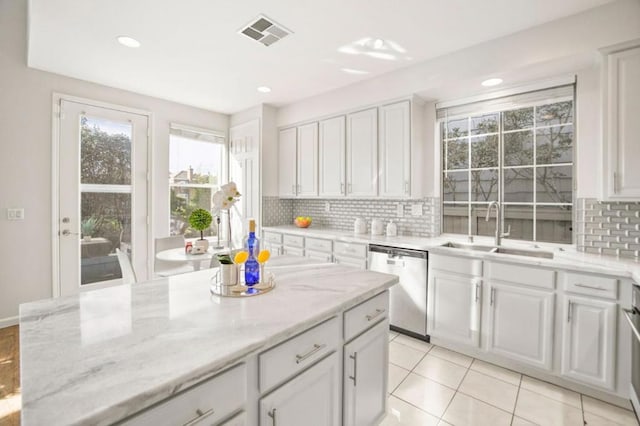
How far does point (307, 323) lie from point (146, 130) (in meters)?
4.04

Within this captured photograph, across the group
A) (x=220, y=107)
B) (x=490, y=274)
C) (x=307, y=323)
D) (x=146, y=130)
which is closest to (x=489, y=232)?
(x=490, y=274)

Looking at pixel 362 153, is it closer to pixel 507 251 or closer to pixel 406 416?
pixel 507 251

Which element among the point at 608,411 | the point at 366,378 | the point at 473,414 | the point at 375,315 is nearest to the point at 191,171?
the point at 375,315

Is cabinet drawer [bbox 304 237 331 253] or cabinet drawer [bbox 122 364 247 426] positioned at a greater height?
cabinet drawer [bbox 304 237 331 253]

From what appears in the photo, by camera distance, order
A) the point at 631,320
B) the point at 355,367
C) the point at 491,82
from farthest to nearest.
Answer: the point at 491,82
the point at 631,320
the point at 355,367

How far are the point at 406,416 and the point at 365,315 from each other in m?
0.95

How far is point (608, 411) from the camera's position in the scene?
1.97 m

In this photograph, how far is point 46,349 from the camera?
897 millimetres

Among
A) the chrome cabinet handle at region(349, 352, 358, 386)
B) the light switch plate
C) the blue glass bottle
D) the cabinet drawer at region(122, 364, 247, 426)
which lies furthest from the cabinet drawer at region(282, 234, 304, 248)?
the cabinet drawer at region(122, 364, 247, 426)

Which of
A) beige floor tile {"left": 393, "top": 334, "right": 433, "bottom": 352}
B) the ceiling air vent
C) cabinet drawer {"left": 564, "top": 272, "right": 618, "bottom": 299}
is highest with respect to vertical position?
the ceiling air vent

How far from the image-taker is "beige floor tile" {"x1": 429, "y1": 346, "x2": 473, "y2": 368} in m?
2.55

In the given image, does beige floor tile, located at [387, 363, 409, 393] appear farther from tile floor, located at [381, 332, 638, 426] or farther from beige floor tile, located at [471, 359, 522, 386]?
beige floor tile, located at [471, 359, 522, 386]

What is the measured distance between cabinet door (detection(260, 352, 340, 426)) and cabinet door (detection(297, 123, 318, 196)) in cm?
302

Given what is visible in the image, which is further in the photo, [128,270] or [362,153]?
[362,153]
